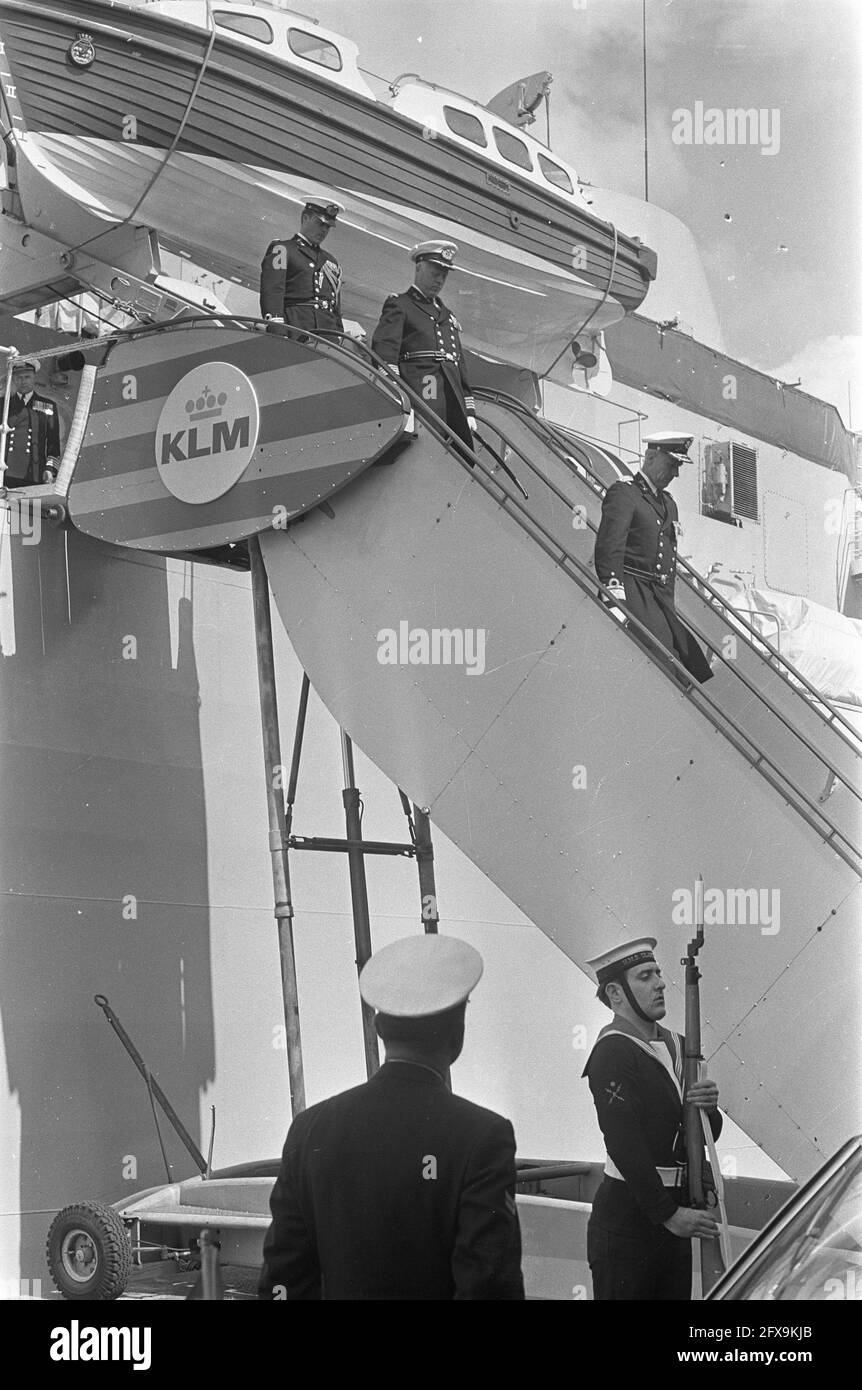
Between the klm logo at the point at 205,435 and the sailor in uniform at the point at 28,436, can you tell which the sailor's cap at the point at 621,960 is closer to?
the klm logo at the point at 205,435

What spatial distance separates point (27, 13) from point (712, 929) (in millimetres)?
5800

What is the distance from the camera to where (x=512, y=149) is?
11.7 metres

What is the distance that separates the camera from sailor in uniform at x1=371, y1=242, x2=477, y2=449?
8031 millimetres

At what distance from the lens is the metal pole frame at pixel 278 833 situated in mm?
7246

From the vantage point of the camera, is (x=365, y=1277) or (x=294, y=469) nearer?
(x=365, y=1277)

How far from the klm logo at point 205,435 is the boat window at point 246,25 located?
3.01 meters

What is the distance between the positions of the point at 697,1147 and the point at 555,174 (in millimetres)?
8835

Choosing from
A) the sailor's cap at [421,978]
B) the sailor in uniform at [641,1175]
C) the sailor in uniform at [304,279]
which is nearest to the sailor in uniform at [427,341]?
the sailor in uniform at [304,279]

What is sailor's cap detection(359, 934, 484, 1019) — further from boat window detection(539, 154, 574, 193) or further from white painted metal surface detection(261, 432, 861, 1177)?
boat window detection(539, 154, 574, 193)

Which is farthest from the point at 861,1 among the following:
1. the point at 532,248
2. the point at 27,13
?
the point at 27,13

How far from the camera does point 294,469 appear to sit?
721 cm

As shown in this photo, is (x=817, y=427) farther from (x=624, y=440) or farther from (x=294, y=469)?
(x=294, y=469)

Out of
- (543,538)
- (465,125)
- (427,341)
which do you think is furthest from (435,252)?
(465,125)

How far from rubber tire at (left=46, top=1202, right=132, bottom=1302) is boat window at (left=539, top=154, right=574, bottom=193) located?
794cm
